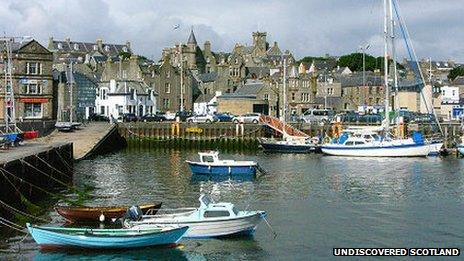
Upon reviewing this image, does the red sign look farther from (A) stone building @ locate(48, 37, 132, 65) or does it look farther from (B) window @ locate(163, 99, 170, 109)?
(A) stone building @ locate(48, 37, 132, 65)

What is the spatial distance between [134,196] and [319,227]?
1511 centimetres

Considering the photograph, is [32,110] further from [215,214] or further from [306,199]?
[215,214]

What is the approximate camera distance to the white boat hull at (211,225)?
30594 millimetres

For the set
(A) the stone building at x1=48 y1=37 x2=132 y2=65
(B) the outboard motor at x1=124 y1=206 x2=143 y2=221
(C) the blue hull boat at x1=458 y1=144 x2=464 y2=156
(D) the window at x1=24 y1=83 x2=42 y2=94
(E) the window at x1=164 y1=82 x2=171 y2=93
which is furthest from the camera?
(A) the stone building at x1=48 y1=37 x2=132 y2=65

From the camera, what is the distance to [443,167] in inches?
2493

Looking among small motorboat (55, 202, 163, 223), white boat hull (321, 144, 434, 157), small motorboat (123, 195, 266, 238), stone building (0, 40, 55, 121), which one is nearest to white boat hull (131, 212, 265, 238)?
small motorboat (123, 195, 266, 238)

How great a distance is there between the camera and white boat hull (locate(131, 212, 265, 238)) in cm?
3059

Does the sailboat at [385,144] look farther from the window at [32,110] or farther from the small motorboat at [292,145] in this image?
the window at [32,110]

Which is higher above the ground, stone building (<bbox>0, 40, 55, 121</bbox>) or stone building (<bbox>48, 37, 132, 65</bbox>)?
stone building (<bbox>48, 37, 132, 65</bbox>)

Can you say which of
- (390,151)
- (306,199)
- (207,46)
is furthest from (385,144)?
(207,46)

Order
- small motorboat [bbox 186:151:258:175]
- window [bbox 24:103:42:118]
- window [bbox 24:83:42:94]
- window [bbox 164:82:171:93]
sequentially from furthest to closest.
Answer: window [bbox 164:82:171:93], window [bbox 24:103:42:118], window [bbox 24:83:42:94], small motorboat [bbox 186:151:258:175]

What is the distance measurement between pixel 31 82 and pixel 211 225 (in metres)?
67.5

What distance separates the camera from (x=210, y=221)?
30.7 meters

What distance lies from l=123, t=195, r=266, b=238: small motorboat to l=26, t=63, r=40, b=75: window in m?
65.5
